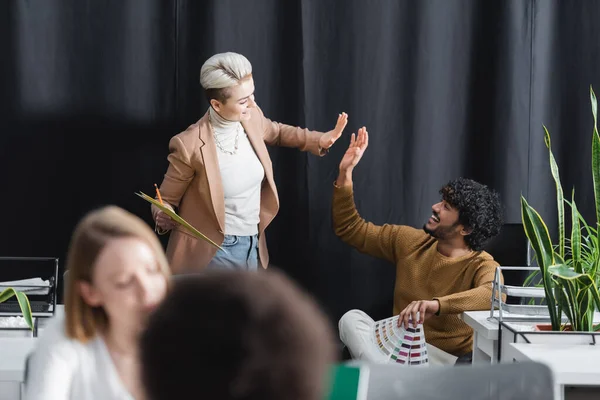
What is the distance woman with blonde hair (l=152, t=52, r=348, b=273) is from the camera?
330cm

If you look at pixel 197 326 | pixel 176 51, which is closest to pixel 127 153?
pixel 176 51

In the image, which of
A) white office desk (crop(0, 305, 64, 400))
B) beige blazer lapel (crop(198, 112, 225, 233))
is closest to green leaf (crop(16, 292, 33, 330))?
white office desk (crop(0, 305, 64, 400))

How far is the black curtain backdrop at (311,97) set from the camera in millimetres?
3803

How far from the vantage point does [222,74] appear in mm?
3279

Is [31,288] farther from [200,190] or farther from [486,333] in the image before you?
[486,333]

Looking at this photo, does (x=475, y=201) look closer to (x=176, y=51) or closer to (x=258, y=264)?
(x=258, y=264)

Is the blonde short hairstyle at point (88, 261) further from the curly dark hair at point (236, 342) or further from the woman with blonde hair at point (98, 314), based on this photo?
the curly dark hair at point (236, 342)

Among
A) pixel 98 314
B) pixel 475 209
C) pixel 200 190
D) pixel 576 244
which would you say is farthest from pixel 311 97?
pixel 98 314

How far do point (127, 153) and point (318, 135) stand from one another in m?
0.87

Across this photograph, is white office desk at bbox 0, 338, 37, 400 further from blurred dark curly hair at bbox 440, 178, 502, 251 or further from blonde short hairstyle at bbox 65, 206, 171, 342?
blurred dark curly hair at bbox 440, 178, 502, 251

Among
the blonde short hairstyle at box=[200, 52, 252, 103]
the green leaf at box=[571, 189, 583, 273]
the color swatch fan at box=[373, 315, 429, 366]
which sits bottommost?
the color swatch fan at box=[373, 315, 429, 366]

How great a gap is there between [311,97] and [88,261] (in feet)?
8.21

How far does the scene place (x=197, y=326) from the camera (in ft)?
2.09

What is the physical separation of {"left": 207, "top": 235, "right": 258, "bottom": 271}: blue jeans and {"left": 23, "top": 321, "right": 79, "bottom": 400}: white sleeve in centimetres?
193
